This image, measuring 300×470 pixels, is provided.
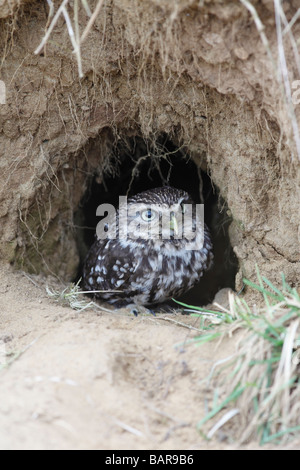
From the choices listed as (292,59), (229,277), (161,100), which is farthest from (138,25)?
(229,277)

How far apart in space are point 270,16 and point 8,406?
2.50m

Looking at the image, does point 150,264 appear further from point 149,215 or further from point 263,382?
point 263,382

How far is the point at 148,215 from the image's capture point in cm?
433

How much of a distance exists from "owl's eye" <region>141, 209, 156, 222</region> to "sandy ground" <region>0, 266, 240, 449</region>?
1.42 metres

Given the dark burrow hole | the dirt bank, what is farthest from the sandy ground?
the dark burrow hole

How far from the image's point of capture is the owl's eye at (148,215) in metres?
4.30

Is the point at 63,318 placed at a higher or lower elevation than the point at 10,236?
lower

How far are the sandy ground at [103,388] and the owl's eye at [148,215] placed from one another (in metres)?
1.42

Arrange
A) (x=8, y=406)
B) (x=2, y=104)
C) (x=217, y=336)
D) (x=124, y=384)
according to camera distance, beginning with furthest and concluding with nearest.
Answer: (x=2, y=104), (x=217, y=336), (x=124, y=384), (x=8, y=406)

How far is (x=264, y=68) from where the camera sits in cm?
295

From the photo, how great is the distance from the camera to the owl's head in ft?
14.0

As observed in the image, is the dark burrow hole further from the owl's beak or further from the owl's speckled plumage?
the owl's beak

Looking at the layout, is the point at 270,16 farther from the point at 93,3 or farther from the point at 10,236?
the point at 10,236

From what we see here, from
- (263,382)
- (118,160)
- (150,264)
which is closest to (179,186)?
(118,160)
